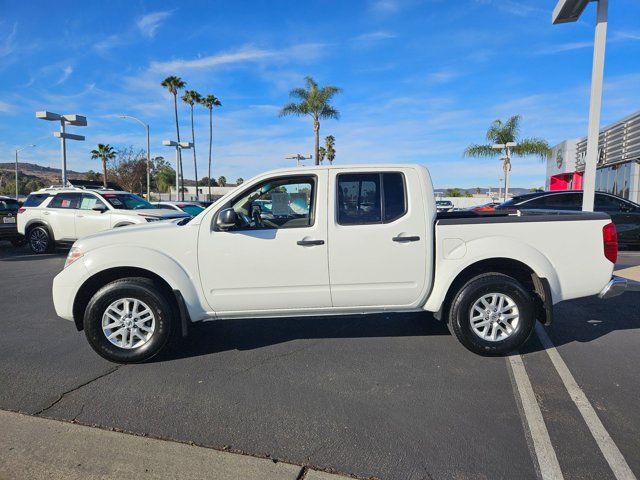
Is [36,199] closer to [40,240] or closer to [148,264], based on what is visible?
[40,240]

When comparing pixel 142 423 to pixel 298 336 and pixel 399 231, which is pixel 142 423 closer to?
pixel 298 336

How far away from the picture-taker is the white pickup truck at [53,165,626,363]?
14.0 feet

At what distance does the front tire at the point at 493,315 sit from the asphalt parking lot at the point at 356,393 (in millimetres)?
188

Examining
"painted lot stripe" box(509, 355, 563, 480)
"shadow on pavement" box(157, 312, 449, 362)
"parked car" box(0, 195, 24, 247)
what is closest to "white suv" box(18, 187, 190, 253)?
"parked car" box(0, 195, 24, 247)

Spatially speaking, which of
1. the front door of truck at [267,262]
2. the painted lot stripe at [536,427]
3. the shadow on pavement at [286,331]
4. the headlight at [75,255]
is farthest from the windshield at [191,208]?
the painted lot stripe at [536,427]

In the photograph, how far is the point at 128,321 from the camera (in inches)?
168

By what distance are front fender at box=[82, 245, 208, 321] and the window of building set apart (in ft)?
5.16

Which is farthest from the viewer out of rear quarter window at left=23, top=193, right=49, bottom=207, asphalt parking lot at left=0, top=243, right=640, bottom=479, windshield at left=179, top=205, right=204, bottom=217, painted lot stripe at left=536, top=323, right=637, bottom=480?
windshield at left=179, top=205, right=204, bottom=217

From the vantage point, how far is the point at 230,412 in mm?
3379

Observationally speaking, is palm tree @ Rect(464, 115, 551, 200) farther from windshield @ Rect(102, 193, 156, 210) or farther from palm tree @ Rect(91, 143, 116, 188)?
palm tree @ Rect(91, 143, 116, 188)

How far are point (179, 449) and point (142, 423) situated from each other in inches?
20.2

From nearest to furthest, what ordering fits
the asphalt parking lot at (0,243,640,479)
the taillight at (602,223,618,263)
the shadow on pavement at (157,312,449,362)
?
the asphalt parking lot at (0,243,640,479) → the taillight at (602,223,618,263) → the shadow on pavement at (157,312,449,362)

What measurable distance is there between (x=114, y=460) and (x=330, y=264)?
2.34m

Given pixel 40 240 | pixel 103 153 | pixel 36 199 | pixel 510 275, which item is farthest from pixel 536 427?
pixel 103 153
